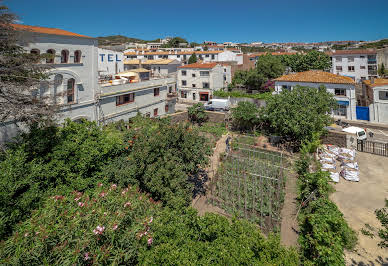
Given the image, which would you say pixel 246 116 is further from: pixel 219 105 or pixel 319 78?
pixel 319 78

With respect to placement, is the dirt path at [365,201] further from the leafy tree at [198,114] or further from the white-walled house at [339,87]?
the leafy tree at [198,114]

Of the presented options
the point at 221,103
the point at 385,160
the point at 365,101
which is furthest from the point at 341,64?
the point at 385,160

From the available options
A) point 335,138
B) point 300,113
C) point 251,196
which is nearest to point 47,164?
point 251,196

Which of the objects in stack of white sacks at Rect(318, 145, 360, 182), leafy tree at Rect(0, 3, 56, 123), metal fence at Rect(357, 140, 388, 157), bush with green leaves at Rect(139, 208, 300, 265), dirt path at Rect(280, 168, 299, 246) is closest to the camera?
bush with green leaves at Rect(139, 208, 300, 265)

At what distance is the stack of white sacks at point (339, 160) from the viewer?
1471 cm

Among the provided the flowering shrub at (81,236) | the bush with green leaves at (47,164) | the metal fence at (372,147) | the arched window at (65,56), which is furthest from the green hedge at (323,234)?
the arched window at (65,56)

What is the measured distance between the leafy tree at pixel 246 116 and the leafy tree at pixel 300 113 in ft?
10.2

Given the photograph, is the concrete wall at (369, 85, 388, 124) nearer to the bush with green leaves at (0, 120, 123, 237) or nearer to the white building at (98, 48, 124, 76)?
the bush with green leaves at (0, 120, 123, 237)

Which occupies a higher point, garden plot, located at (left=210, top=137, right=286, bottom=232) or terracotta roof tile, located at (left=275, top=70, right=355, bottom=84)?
terracotta roof tile, located at (left=275, top=70, right=355, bottom=84)

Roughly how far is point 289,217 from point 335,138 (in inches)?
538

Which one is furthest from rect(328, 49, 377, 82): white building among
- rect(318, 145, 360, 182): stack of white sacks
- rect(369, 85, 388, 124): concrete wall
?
rect(318, 145, 360, 182): stack of white sacks

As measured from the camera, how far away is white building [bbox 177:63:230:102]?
43.0 metres

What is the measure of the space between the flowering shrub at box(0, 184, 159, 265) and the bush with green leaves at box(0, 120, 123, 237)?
1.22 meters

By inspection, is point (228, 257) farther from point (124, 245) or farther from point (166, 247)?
point (124, 245)
